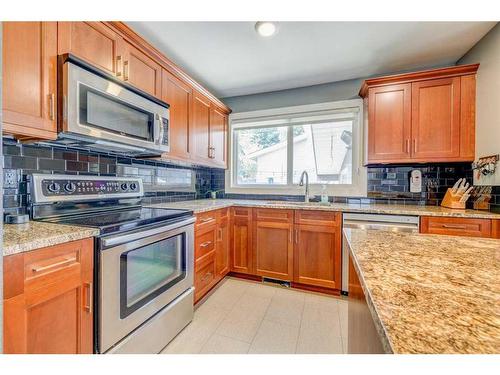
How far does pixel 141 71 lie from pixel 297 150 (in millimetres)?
2022

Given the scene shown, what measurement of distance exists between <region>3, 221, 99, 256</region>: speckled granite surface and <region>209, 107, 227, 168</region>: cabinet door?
1.84 m

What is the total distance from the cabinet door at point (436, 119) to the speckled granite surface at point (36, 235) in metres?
2.83

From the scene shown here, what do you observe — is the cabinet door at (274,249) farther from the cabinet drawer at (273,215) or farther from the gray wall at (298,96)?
the gray wall at (298,96)

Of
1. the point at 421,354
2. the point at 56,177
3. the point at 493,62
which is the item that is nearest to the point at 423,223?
the point at 493,62

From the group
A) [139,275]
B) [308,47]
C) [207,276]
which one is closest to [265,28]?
[308,47]

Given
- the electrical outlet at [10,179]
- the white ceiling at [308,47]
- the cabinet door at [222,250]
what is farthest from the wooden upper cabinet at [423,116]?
the electrical outlet at [10,179]

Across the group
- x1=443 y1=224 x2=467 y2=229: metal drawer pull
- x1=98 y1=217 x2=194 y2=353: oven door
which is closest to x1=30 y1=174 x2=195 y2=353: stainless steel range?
x1=98 y1=217 x2=194 y2=353: oven door

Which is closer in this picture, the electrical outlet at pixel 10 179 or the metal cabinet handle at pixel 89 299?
the metal cabinet handle at pixel 89 299

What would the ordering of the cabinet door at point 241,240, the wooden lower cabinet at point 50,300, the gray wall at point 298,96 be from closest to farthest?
the wooden lower cabinet at point 50,300
the cabinet door at point 241,240
the gray wall at point 298,96

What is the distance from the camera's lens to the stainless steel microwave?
1.24 meters

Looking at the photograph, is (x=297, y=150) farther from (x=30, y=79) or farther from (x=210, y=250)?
(x=30, y=79)

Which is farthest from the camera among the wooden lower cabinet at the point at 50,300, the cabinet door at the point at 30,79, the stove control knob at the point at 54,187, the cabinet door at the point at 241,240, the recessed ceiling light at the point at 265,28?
the cabinet door at the point at 241,240

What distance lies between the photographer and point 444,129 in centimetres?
227

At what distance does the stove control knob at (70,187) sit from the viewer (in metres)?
1.46
